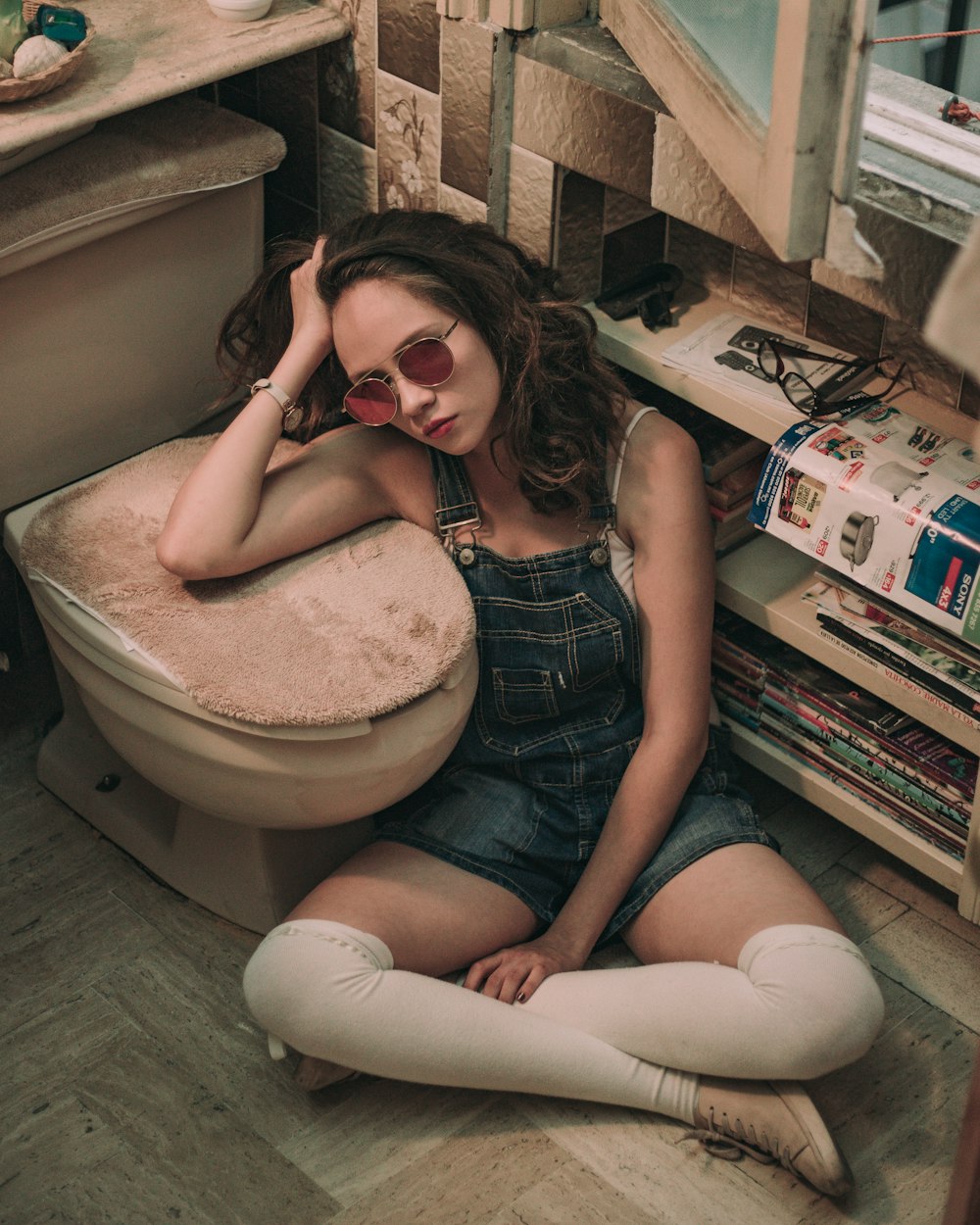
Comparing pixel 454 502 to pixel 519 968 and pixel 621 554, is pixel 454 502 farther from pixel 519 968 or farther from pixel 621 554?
pixel 519 968

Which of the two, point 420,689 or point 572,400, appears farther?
point 572,400

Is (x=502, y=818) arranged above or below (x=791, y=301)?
below

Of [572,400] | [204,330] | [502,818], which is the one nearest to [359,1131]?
[502,818]

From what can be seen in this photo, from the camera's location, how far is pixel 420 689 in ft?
4.39

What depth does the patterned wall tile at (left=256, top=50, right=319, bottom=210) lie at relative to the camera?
5.87ft

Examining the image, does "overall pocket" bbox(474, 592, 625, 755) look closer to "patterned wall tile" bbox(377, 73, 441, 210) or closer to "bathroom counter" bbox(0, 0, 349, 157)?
"patterned wall tile" bbox(377, 73, 441, 210)

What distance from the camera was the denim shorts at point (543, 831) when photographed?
1.52m

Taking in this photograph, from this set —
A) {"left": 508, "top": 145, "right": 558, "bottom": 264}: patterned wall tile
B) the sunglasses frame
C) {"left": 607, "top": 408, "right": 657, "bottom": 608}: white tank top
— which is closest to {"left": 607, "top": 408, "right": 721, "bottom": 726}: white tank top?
{"left": 607, "top": 408, "right": 657, "bottom": 608}: white tank top

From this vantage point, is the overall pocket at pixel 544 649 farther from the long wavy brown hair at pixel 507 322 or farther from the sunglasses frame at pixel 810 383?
the sunglasses frame at pixel 810 383

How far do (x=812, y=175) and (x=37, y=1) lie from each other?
897 mm

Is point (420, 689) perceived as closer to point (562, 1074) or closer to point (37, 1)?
point (562, 1074)

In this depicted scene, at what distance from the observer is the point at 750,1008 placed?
1.34m

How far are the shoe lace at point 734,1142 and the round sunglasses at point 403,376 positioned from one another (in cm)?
75

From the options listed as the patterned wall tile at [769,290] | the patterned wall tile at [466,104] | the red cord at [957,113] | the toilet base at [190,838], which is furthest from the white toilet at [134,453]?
the red cord at [957,113]
